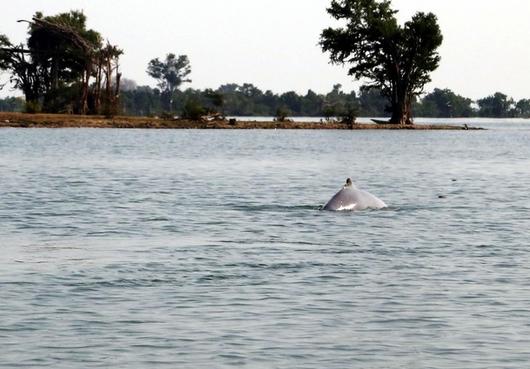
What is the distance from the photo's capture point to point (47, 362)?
48.6 ft

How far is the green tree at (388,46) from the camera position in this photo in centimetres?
13188

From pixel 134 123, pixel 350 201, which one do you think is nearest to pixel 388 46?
pixel 134 123

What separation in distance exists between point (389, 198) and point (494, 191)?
19.3ft

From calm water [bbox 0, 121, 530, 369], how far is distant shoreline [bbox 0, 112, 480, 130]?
237 feet

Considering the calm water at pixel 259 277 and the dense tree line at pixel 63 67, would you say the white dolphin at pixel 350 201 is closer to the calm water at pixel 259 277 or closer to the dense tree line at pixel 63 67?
the calm water at pixel 259 277

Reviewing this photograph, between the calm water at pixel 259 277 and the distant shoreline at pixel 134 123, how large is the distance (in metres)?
72.4

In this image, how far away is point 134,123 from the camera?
412 feet

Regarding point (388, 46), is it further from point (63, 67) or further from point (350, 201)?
point (350, 201)

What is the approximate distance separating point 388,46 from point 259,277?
114 meters

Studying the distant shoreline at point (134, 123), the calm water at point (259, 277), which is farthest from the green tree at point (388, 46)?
the calm water at point (259, 277)

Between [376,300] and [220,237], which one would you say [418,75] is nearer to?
[220,237]

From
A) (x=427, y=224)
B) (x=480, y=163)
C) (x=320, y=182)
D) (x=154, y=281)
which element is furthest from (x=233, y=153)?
(x=154, y=281)

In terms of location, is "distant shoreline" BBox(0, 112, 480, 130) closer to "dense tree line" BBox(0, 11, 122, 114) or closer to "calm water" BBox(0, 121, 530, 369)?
"dense tree line" BBox(0, 11, 122, 114)

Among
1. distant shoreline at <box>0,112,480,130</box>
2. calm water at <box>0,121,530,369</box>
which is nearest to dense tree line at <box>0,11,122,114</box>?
distant shoreline at <box>0,112,480,130</box>
